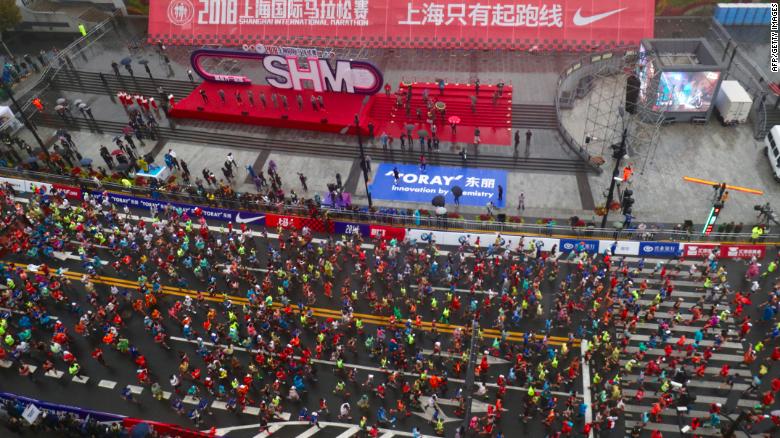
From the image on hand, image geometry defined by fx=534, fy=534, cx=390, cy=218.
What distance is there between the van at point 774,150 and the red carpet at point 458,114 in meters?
17.4

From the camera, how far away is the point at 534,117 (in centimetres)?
4203

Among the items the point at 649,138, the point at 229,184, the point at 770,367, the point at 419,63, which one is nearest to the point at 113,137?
the point at 229,184

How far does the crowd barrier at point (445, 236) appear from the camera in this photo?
103 feet

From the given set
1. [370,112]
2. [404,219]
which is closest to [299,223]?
[404,219]

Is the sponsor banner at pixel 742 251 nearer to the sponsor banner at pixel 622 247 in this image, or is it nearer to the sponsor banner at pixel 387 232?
the sponsor banner at pixel 622 247

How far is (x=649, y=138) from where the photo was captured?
39.4m

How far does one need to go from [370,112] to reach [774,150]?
28.8 meters

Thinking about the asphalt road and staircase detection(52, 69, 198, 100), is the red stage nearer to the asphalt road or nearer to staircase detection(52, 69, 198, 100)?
staircase detection(52, 69, 198, 100)

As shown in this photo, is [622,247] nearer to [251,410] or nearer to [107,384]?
[251,410]

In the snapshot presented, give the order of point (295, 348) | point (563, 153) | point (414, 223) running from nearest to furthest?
point (295, 348)
point (414, 223)
point (563, 153)

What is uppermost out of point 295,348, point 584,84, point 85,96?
point 584,84

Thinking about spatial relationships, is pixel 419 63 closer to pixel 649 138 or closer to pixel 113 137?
pixel 649 138

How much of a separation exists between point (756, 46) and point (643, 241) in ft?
90.2

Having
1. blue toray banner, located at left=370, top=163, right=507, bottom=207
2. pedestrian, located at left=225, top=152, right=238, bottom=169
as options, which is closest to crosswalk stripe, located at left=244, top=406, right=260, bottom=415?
blue toray banner, located at left=370, top=163, right=507, bottom=207
